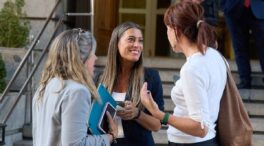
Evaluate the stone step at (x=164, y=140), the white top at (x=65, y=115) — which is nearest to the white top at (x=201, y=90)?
the white top at (x=65, y=115)

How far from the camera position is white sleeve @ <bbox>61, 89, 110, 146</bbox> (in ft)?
8.95

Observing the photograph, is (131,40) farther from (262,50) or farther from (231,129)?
(262,50)

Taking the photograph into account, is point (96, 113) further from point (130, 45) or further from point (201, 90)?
point (130, 45)

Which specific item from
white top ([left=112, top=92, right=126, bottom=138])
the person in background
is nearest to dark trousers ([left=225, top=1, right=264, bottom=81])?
the person in background

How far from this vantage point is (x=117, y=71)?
391cm

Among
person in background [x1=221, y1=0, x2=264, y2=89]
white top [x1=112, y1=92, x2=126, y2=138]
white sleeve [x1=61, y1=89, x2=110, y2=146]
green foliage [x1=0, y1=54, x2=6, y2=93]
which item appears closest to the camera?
white sleeve [x1=61, y1=89, x2=110, y2=146]

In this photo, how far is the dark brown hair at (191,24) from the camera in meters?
3.01

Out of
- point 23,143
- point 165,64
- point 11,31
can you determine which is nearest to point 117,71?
point 23,143

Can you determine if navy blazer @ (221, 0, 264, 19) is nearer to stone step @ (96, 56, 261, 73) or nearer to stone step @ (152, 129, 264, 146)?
stone step @ (96, 56, 261, 73)

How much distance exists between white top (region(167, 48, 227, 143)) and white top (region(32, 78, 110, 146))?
0.52 meters

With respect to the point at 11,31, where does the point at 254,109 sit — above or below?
below

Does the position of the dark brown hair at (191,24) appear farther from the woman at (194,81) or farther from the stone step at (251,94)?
the stone step at (251,94)

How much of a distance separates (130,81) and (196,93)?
0.97m

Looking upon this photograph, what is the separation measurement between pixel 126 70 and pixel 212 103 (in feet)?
3.37
